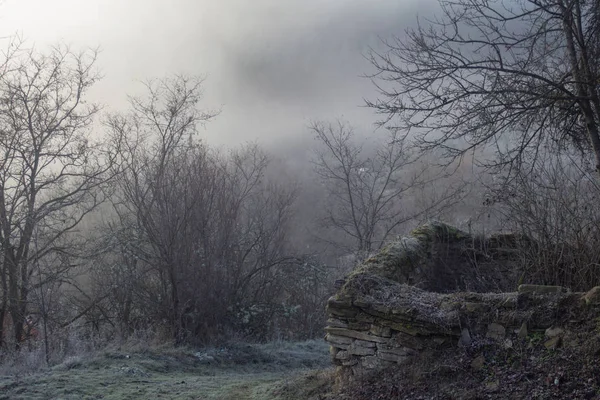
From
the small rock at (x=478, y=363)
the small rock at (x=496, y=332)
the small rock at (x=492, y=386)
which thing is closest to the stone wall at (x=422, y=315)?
the small rock at (x=496, y=332)

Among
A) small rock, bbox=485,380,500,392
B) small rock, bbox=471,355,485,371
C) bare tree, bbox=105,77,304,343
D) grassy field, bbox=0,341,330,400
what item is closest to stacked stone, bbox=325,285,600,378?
small rock, bbox=471,355,485,371

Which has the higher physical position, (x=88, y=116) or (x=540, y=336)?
(x=88, y=116)

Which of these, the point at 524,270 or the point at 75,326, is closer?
the point at 524,270

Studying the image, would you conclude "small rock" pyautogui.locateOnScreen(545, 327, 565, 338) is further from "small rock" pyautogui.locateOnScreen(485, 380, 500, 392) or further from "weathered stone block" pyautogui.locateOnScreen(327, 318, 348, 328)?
"weathered stone block" pyautogui.locateOnScreen(327, 318, 348, 328)

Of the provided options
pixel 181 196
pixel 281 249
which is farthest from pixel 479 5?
pixel 281 249

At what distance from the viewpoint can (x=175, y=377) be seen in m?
8.58

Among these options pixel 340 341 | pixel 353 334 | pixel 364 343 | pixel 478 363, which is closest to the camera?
pixel 478 363

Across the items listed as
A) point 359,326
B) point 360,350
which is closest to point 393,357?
point 360,350

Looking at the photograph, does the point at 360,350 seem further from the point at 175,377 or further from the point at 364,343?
the point at 175,377

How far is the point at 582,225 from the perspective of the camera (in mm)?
7395

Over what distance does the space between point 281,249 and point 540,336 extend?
43.1ft

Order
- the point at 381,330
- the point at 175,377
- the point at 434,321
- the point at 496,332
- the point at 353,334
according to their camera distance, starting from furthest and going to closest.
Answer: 1. the point at 175,377
2. the point at 353,334
3. the point at 381,330
4. the point at 434,321
5. the point at 496,332

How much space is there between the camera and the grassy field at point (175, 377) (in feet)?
22.7

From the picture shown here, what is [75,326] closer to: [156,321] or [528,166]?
[156,321]
